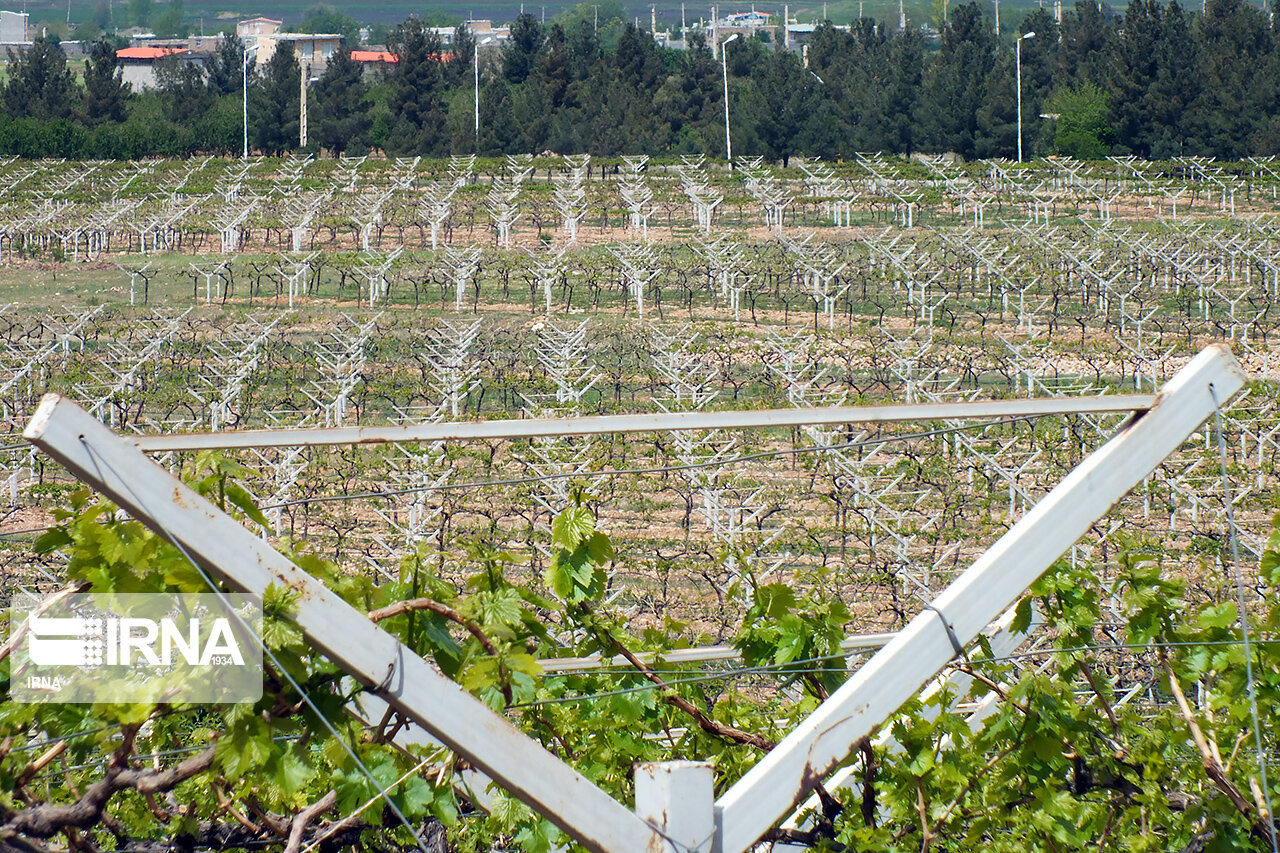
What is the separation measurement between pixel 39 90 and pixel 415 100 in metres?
19.4

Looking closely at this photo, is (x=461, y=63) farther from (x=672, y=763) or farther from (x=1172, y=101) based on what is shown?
(x=672, y=763)

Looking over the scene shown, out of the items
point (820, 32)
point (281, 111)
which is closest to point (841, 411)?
point (281, 111)

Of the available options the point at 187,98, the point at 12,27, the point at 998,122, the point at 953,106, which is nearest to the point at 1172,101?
the point at 998,122

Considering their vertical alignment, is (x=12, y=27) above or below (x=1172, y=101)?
above

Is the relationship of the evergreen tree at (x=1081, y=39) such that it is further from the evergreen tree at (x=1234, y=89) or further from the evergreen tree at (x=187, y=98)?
the evergreen tree at (x=187, y=98)

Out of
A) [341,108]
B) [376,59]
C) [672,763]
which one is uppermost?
[376,59]

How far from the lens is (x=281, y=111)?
71438mm

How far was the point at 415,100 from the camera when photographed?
71.9 m

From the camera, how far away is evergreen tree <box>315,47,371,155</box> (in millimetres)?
70062

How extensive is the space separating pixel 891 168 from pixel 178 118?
38.6 m

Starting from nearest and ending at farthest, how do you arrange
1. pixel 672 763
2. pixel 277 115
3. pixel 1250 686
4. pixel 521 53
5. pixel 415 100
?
pixel 672 763
pixel 1250 686
pixel 277 115
pixel 415 100
pixel 521 53

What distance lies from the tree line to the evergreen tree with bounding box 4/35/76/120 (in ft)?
0.30

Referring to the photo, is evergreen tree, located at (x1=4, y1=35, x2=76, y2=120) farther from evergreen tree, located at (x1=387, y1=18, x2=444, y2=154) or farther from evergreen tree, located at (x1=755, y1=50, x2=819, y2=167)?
evergreen tree, located at (x1=755, y1=50, x2=819, y2=167)

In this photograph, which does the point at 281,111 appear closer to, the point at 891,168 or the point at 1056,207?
the point at 891,168
